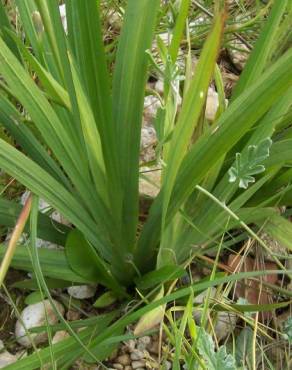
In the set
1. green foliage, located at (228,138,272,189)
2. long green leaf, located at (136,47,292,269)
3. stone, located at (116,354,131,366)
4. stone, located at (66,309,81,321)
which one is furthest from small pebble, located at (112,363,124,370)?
green foliage, located at (228,138,272,189)

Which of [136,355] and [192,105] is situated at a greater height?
[192,105]

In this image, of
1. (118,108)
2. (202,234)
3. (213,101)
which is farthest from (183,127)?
(213,101)

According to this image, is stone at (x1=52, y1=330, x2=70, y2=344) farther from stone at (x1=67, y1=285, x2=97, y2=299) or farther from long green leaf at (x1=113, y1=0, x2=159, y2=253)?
long green leaf at (x1=113, y1=0, x2=159, y2=253)

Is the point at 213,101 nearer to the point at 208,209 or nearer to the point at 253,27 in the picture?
the point at 253,27

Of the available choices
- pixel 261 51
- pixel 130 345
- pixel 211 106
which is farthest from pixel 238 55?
pixel 130 345

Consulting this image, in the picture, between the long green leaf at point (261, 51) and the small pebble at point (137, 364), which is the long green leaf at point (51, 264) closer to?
the small pebble at point (137, 364)

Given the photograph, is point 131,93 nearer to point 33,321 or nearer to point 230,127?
point 230,127

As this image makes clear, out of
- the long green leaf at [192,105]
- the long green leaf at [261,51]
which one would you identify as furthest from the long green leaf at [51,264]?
the long green leaf at [261,51]

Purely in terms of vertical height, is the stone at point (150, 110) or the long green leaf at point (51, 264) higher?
the stone at point (150, 110)
